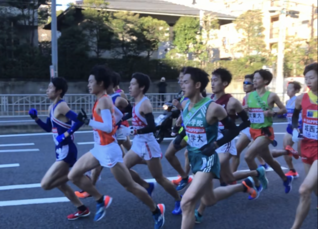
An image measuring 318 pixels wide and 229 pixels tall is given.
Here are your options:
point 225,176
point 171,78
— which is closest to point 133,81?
point 225,176

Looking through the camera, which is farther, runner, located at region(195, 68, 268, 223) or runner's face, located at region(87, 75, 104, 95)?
runner, located at region(195, 68, 268, 223)

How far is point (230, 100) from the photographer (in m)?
4.92

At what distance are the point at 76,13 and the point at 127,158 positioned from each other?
20.8 m

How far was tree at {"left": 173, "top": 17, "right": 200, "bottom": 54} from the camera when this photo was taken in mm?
24938

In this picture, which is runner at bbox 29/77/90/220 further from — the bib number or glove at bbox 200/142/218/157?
the bib number

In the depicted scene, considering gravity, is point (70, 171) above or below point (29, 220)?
above

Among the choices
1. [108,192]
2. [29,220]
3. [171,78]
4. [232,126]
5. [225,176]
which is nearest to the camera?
[232,126]

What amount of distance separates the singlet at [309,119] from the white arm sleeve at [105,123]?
87.2 inches

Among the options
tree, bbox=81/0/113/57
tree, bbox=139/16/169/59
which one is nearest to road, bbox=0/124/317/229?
tree, bbox=81/0/113/57

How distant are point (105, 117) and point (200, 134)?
3.62 feet

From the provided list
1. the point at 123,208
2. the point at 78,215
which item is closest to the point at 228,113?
the point at 123,208

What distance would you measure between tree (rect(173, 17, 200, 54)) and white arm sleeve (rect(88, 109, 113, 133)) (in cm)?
2137

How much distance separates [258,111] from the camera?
234 inches

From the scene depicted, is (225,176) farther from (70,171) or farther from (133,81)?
(70,171)
